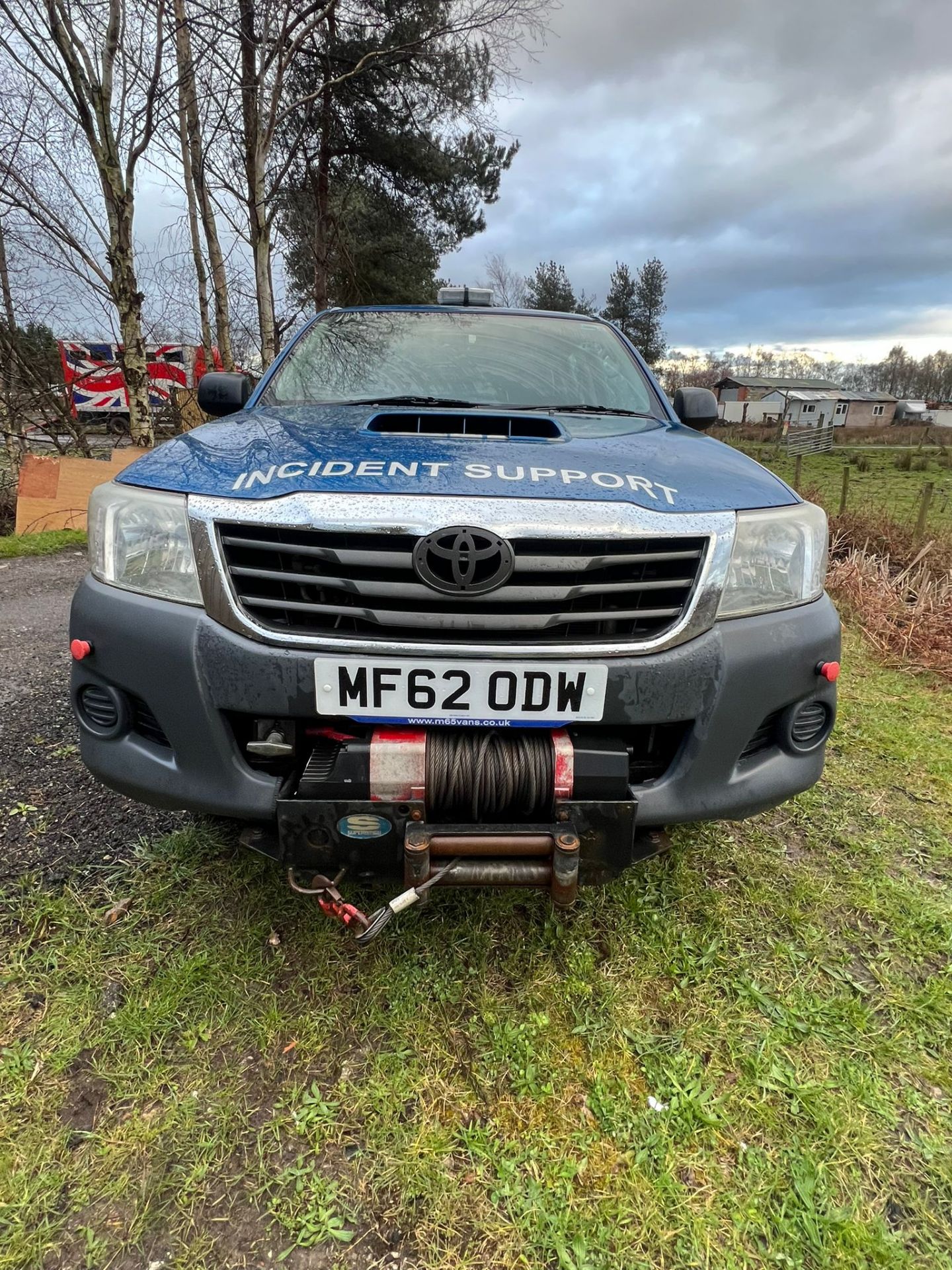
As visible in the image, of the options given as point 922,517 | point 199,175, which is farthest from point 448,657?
point 199,175

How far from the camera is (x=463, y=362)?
261 cm

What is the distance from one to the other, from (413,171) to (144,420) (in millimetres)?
6999

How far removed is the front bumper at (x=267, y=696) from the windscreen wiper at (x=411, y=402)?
1.09 meters

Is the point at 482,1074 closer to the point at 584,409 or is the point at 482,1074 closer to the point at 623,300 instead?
the point at 584,409

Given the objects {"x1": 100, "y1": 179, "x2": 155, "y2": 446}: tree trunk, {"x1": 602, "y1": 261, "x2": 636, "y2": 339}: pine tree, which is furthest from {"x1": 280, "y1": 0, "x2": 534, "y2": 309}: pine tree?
{"x1": 602, "y1": 261, "x2": 636, "y2": 339}: pine tree

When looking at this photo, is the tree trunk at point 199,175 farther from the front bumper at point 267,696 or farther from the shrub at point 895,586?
the shrub at point 895,586

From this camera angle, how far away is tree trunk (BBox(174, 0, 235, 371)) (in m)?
6.82

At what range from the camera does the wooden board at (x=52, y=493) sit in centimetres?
753

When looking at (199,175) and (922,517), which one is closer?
(922,517)

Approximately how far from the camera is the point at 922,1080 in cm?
154

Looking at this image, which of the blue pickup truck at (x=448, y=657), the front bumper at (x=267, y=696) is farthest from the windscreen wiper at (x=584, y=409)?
the front bumper at (x=267, y=696)

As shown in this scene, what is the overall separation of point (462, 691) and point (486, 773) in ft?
0.63

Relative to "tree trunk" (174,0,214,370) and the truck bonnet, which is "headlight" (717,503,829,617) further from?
"tree trunk" (174,0,214,370)

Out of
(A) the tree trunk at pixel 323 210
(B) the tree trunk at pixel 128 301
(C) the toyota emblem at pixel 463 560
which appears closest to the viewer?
(C) the toyota emblem at pixel 463 560
